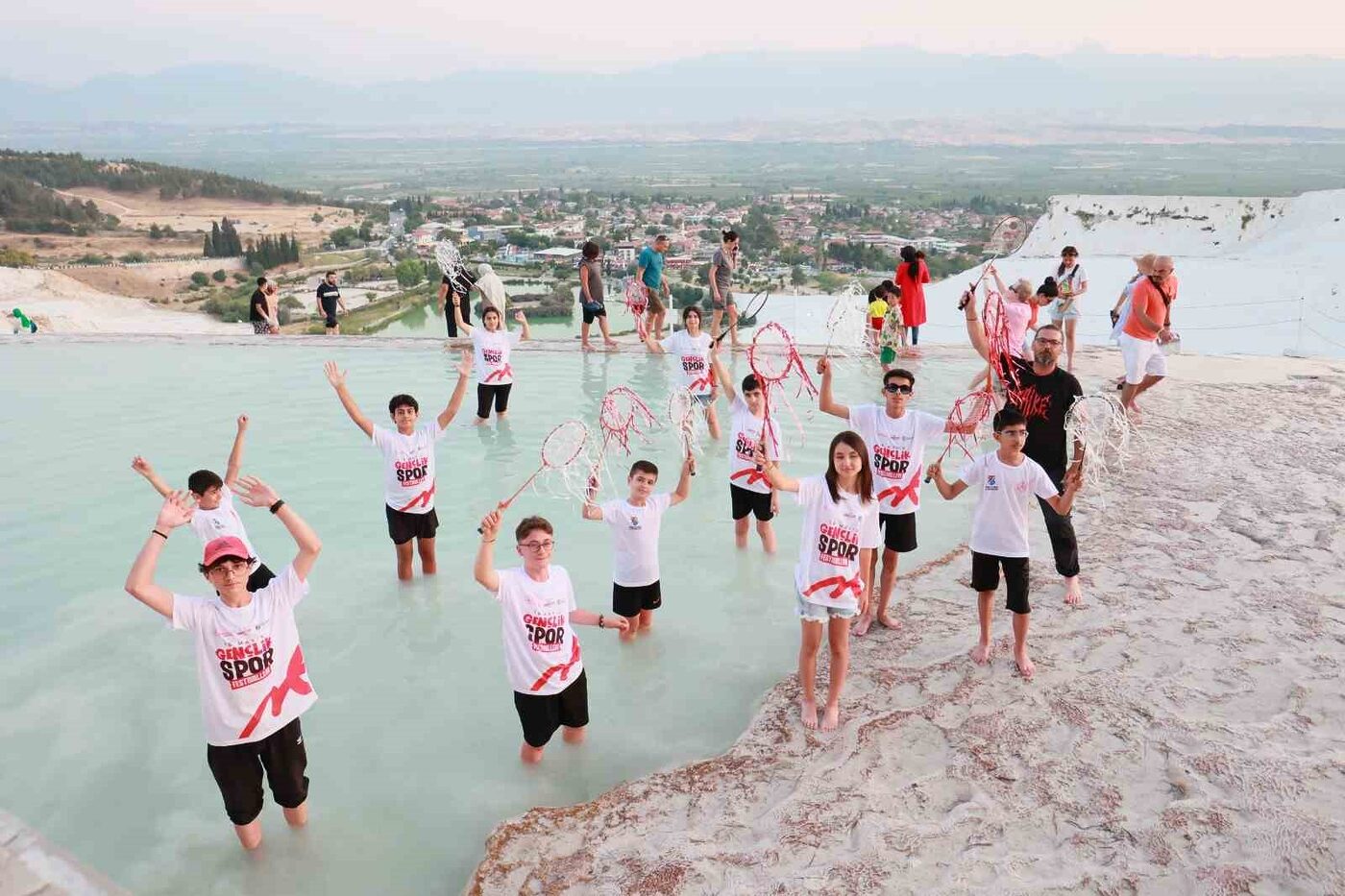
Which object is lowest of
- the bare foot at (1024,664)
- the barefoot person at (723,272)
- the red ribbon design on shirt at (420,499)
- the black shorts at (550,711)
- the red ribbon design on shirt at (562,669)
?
the bare foot at (1024,664)

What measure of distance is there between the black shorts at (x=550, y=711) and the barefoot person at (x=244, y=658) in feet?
3.74

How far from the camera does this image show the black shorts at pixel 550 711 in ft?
16.9

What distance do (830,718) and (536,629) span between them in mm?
1950

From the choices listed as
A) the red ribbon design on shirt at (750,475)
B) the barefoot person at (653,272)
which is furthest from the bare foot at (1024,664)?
the barefoot person at (653,272)

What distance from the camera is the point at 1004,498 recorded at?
588cm

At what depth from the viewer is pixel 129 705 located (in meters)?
6.13

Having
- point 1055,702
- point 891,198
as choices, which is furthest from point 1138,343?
point 891,198

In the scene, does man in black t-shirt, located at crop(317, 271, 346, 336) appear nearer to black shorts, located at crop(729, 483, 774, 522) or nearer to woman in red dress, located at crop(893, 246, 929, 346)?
woman in red dress, located at crop(893, 246, 929, 346)

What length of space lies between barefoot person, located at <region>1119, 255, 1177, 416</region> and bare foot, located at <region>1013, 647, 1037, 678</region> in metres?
5.63

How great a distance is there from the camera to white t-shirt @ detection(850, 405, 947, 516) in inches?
249

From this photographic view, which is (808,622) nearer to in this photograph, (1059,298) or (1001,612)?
(1001,612)

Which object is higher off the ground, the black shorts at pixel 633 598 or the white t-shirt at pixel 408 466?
the white t-shirt at pixel 408 466

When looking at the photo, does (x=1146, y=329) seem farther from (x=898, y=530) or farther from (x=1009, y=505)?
(x=1009, y=505)

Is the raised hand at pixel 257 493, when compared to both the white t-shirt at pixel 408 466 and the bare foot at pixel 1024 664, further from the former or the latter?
the bare foot at pixel 1024 664
